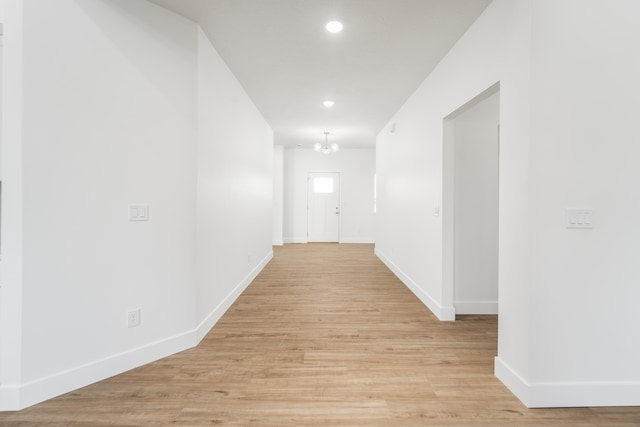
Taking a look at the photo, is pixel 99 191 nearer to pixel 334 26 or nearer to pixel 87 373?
pixel 87 373

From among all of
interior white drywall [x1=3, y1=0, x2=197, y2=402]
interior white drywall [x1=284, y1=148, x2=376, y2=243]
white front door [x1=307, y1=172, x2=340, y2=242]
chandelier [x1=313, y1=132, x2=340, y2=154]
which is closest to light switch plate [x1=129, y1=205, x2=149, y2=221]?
interior white drywall [x1=3, y1=0, x2=197, y2=402]

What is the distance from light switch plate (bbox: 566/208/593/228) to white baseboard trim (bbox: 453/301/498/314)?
178 cm

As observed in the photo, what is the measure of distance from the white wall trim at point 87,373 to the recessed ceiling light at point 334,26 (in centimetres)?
291

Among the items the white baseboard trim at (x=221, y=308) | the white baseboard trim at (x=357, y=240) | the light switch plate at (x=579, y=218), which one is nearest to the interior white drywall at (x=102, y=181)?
the white baseboard trim at (x=221, y=308)

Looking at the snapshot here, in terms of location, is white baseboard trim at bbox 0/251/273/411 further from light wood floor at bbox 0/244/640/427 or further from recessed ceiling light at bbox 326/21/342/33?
recessed ceiling light at bbox 326/21/342/33

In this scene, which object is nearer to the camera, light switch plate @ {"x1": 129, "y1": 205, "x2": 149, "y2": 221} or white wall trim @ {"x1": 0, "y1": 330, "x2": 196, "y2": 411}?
white wall trim @ {"x1": 0, "y1": 330, "x2": 196, "y2": 411}

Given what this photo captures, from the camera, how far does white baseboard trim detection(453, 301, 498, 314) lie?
3.36m


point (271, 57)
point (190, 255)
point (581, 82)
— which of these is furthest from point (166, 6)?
point (581, 82)

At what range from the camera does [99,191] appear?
6.81 feet

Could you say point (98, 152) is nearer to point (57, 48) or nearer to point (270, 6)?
point (57, 48)

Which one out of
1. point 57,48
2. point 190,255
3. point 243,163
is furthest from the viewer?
point 243,163

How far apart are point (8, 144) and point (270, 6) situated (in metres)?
2.00

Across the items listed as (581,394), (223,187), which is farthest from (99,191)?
(581,394)

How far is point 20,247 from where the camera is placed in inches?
70.5
